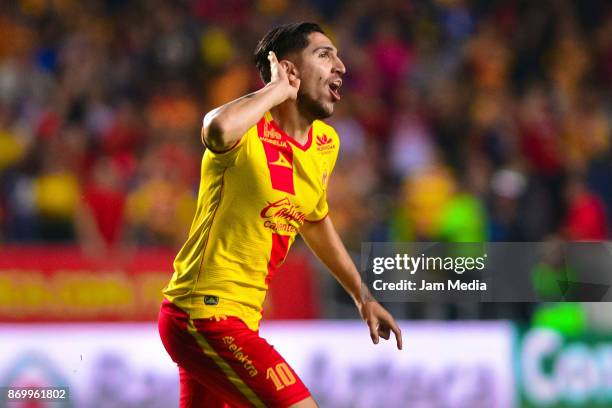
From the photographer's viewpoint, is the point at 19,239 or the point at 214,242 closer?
the point at 214,242

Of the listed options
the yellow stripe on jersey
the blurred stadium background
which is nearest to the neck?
the yellow stripe on jersey

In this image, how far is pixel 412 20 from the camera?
10992mm

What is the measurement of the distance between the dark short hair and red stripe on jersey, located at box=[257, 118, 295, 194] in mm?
369

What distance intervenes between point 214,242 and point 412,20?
7.27m

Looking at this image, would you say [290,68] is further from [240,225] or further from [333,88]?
[240,225]

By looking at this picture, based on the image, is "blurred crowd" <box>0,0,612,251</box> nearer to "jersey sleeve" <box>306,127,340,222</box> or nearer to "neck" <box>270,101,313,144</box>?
"jersey sleeve" <box>306,127,340,222</box>

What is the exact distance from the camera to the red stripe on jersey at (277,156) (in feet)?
13.8

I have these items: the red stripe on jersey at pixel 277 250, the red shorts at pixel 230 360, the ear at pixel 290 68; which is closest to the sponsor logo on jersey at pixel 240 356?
the red shorts at pixel 230 360

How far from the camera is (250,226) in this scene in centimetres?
417

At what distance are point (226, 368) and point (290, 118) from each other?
1045mm

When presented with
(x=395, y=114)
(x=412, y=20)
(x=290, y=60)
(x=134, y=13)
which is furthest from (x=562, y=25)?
(x=290, y=60)

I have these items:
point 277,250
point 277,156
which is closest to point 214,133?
point 277,156

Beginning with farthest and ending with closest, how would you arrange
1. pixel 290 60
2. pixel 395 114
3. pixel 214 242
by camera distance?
1. pixel 395 114
2. pixel 290 60
3. pixel 214 242

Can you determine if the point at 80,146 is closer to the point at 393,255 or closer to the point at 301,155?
the point at 393,255
